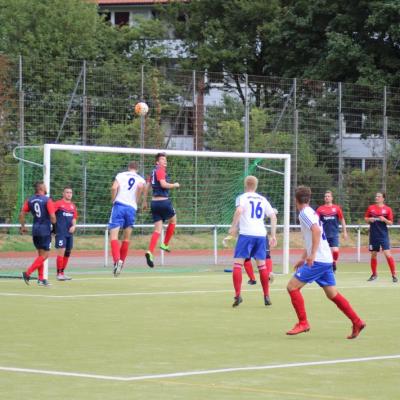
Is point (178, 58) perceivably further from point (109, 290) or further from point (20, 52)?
point (109, 290)

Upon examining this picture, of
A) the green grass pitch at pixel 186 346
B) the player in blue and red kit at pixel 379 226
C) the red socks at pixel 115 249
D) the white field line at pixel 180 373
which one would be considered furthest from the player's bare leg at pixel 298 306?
the player in blue and red kit at pixel 379 226

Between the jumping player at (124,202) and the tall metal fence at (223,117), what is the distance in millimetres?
9035

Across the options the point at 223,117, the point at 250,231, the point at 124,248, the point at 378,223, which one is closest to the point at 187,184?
the point at 223,117

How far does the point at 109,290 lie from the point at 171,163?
466 inches

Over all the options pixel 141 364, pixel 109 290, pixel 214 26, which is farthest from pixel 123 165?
pixel 214 26

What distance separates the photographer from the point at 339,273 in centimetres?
2703

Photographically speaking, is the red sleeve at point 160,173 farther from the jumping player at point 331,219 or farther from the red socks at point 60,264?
the jumping player at point 331,219

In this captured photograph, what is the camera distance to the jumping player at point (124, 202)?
2216cm

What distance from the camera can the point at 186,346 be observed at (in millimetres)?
12062

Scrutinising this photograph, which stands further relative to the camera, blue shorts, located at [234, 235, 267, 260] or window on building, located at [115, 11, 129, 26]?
window on building, located at [115, 11, 129, 26]

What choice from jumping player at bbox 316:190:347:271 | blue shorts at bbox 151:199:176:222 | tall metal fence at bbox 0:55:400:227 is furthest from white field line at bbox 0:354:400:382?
tall metal fence at bbox 0:55:400:227

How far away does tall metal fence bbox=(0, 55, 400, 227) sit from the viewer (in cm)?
3247

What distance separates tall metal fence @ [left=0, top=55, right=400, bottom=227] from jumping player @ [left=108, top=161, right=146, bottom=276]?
904cm

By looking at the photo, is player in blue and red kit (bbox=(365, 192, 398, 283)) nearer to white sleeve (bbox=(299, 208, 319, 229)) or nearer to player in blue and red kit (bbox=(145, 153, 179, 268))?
player in blue and red kit (bbox=(145, 153, 179, 268))
